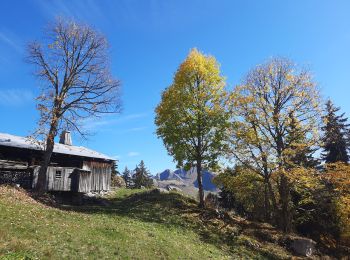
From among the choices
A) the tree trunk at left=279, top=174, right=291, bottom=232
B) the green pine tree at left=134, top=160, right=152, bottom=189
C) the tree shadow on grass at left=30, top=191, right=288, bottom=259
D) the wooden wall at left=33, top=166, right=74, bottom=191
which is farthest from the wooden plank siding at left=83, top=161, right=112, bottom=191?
the green pine tree at left=134, top=160, right=152, bottom=189

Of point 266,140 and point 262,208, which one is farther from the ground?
point 266,140

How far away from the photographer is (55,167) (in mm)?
36938

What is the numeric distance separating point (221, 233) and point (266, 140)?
29.4 feet

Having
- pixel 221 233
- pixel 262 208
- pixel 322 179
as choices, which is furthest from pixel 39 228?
pixel 262 208

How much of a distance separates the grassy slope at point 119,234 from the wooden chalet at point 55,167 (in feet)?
15.7

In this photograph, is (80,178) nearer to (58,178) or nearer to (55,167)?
(58,178)

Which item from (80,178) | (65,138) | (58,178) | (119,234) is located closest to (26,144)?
(58,178)

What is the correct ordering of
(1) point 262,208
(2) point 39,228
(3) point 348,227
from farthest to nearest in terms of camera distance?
1. (1) point 262,208
2. (3) point 348,227
3. (2) point 39,228

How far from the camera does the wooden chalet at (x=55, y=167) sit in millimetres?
33656

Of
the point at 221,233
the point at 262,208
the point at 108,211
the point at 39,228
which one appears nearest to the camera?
the point at 39,228

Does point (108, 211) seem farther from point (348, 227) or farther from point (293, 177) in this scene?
point (348, 227)

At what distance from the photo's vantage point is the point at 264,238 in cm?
3019

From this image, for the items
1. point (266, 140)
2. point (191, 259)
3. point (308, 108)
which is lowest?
point (191, 259)

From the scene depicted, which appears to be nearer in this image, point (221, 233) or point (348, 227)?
point (221, 233)
